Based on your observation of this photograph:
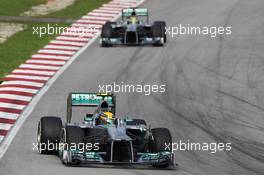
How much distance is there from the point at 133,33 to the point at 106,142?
17294 millimetres

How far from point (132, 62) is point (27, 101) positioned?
7.16 meters

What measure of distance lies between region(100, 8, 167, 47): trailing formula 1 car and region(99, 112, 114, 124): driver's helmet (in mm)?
15469

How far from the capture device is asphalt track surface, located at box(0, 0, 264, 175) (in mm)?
22750

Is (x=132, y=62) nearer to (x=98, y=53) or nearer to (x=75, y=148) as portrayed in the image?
(x=98, y=53)

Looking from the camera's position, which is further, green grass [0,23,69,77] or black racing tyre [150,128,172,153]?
green grass [0,23,69,77]

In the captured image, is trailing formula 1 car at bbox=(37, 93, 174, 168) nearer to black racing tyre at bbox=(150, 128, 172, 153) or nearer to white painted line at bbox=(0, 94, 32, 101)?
black racing tyre at bbox=(150, 128, 172, 153)

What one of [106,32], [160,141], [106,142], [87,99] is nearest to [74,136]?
[106,142]

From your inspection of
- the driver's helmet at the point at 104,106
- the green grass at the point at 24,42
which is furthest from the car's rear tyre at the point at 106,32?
Result: the driver's helmet at the point at 104,106

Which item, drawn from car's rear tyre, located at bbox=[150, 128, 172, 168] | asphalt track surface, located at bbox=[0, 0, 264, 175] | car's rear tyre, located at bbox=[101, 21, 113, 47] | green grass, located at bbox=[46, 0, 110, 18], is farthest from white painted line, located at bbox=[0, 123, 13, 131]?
green grass, located at bbox=[46, 0, 110, 18]

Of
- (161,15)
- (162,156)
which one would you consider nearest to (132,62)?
(161,15)

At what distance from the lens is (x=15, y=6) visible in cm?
4856

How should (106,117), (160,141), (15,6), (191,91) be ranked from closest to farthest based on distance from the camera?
(160,141), (106,117), (191,91), (15,6)

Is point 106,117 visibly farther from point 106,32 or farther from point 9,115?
point 106,32

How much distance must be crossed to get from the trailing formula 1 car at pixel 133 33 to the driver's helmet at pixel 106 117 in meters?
15.5
